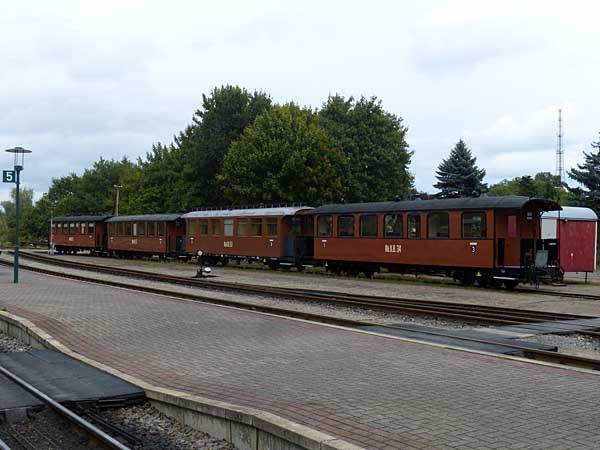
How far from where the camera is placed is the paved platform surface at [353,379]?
5211 mm

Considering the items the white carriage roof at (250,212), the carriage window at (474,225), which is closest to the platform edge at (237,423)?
the carriage window at (474,225)

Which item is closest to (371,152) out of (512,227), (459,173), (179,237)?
(459,173)

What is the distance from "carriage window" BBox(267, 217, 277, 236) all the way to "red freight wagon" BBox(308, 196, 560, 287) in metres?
5.00

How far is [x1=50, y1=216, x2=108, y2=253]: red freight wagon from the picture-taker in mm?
48219

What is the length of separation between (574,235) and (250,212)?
50.7 ft

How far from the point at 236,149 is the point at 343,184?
8.98 m

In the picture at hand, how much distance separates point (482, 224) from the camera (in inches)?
830

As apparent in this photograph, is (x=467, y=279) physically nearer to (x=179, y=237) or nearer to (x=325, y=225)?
(x=325, y=225)

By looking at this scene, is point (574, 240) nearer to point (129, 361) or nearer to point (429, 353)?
point (429, 353)

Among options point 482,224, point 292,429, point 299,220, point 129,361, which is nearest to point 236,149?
point 299,220

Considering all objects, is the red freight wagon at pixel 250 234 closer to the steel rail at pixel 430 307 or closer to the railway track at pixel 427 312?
the steel rail at pixel 430 307

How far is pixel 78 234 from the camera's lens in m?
50.9

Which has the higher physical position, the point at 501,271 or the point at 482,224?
the point at 482,224

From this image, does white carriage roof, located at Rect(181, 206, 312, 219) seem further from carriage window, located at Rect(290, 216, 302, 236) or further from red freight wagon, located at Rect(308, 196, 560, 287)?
red freight wagon, located at Rect(308, 196, 560, 287)
